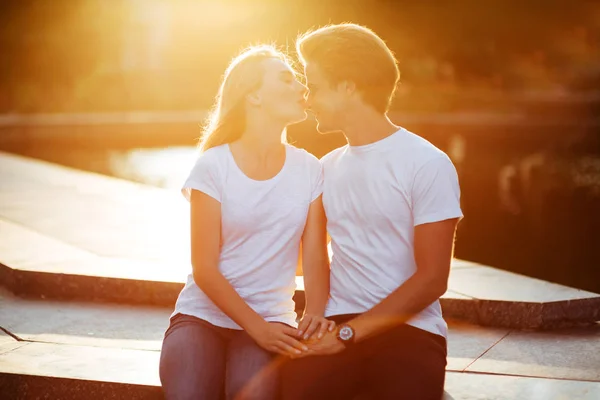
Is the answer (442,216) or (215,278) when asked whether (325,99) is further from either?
(215,278)

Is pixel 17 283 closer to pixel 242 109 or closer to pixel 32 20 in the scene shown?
pixel 242 109

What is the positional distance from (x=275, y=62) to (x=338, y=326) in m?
1.10

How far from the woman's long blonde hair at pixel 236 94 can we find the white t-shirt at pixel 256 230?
0.31ft

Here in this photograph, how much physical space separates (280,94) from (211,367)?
1115 mm

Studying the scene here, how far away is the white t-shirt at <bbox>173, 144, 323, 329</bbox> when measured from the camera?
347 cm

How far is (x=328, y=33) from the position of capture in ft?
11.0

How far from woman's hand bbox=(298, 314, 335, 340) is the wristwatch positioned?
0.05 metres

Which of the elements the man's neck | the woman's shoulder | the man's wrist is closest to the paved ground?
the man's wrist

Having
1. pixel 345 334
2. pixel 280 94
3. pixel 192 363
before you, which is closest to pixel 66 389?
pixel 192 363

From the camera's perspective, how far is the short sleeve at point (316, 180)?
3557 millimetres

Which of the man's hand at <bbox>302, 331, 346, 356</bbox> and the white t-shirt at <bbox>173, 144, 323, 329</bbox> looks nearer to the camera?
the man's hand at <bbox>302, 331, 346, 356</bbox>

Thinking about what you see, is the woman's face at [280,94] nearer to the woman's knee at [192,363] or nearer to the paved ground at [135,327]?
the woman's knee at [192,363]

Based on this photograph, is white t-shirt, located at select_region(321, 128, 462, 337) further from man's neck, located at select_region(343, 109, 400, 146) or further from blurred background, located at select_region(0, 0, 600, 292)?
blurred background, located at select_region(0, 0, 600, 292)

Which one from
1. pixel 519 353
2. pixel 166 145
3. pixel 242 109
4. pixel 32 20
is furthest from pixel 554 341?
pixel 32 20
